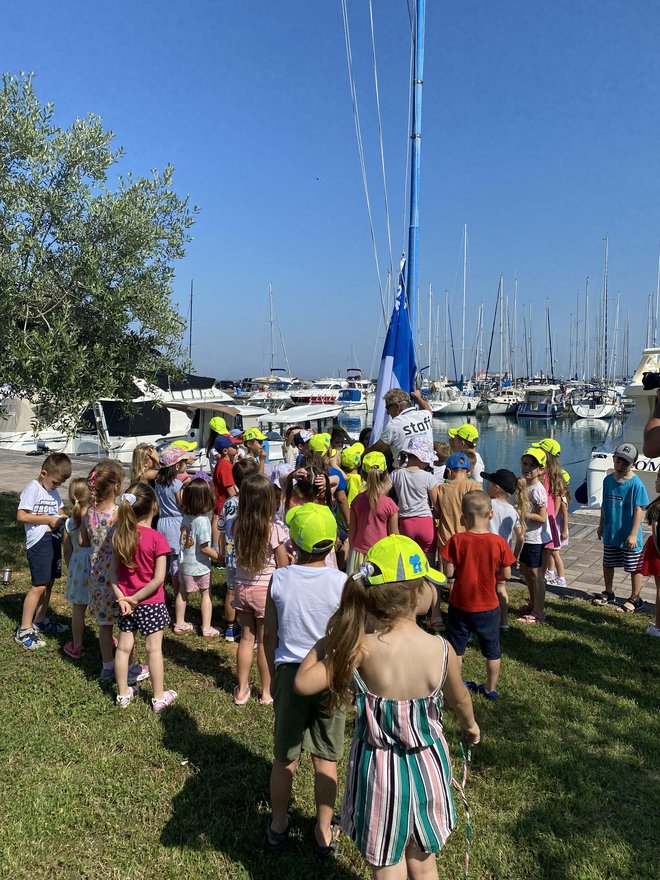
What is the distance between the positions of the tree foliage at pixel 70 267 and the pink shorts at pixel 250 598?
11.1ft

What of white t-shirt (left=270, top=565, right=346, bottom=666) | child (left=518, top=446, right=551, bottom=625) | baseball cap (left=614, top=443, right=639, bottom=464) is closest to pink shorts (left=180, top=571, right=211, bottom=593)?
white t-shirt (left=270, top=565, right=346, bottom=666)

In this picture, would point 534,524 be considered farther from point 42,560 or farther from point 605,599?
point 42,560

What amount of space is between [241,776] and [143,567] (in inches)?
60.4

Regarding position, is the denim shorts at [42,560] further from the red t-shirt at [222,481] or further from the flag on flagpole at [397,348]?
the flag on flagpole at [397,348]

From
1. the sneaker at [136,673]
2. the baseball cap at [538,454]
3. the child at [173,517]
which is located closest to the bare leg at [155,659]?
the sneaker at [136,673]

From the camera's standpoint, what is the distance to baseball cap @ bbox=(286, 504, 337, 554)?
2.91 m

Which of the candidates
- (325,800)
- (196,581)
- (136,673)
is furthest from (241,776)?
(196,581)

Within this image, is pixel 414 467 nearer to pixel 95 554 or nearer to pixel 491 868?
pixel 95 554

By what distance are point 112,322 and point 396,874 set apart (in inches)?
241

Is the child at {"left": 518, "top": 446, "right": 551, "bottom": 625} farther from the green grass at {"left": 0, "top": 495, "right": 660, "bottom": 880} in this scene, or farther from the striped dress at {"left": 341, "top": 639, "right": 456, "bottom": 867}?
the striped dress at {"left": 341, "top": 639, "right": 456, "bottom": 867}

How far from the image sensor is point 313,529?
291 centimetres

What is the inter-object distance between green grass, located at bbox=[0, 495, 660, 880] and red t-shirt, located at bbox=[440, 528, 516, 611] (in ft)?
2.86

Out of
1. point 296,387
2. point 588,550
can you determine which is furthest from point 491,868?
point 296,387

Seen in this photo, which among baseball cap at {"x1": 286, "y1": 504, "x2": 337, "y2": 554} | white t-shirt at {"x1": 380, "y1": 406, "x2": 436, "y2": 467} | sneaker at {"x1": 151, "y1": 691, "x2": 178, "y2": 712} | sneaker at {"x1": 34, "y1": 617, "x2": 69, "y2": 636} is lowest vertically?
sneaker at {"x1": 34, "y1": 617, "x2": 69, "y2": 636}
